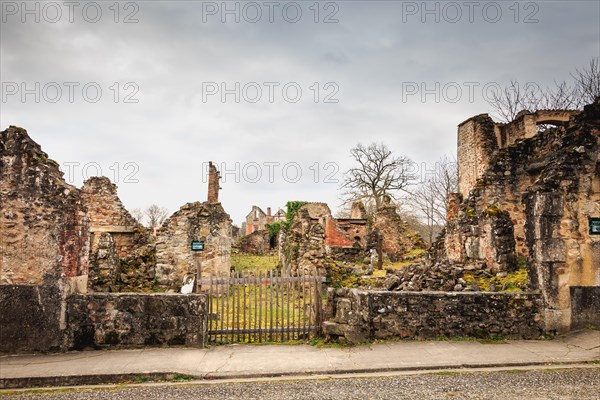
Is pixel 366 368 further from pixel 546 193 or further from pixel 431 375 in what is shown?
pixel 546 193

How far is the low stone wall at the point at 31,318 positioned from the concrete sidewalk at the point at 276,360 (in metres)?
0.24

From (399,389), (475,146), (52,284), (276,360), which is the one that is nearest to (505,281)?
(399,389)

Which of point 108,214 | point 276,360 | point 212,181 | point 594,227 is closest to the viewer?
point 276,360

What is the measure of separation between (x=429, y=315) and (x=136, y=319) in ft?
19.3

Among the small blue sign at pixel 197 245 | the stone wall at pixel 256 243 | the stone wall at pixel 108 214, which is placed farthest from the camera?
the stone wall at pixel 256 243

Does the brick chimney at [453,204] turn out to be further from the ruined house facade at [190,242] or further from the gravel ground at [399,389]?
the gravel ground at [399,389]

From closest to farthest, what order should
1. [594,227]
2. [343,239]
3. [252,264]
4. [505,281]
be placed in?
[594,227] < [505,281] < [252,264] < [343,239]

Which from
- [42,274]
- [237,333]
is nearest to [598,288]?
[237,333]

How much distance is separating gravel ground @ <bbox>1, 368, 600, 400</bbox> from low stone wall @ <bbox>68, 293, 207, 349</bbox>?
68.3 inches

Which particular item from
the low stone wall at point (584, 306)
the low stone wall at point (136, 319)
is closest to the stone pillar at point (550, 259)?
the low stone wall at point (584, 306)

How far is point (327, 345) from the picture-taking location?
7977mm

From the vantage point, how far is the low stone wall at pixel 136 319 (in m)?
7.71

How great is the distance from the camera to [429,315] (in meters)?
8.15

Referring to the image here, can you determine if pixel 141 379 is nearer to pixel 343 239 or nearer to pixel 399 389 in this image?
pixel 399 389
